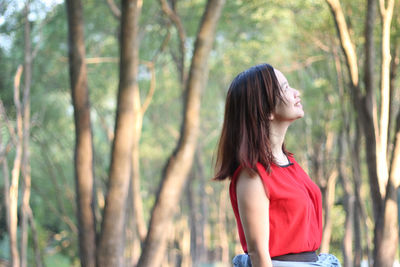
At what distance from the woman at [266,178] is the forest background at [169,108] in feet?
2.25

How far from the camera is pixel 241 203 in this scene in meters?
1.93

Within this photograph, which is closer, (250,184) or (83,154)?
(250,184)

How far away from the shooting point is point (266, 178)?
194cm

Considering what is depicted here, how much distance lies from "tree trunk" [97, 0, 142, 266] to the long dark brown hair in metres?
3.93

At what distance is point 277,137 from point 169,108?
2026 cm

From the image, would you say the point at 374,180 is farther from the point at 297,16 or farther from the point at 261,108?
the point at 297,16

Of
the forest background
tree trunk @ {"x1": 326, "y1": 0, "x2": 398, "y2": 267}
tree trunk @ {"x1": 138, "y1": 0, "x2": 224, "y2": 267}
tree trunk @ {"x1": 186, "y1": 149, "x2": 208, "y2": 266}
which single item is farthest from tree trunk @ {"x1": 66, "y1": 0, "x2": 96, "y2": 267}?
tree trunk @ {"x1": 186, "y1": 149, "x2": 208, "y2": 266}

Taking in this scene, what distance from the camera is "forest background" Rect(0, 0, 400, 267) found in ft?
19.5

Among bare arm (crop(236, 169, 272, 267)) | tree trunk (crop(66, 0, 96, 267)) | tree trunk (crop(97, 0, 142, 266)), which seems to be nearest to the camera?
bare arm (crop(236, 169, 272, 267))

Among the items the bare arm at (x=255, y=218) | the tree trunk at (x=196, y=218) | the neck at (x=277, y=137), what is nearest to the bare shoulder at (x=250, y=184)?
the bare arm at (x=255, y=218)

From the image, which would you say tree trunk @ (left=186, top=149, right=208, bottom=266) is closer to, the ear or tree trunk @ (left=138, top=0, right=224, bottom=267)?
tree trunk @ (left=138, top=0, right=224, bottom=267)

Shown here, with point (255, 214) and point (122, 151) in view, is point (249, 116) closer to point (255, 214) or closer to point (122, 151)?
point (255, 214)

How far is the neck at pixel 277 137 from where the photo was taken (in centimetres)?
211

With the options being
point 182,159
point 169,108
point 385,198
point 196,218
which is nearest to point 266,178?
point 385,198
